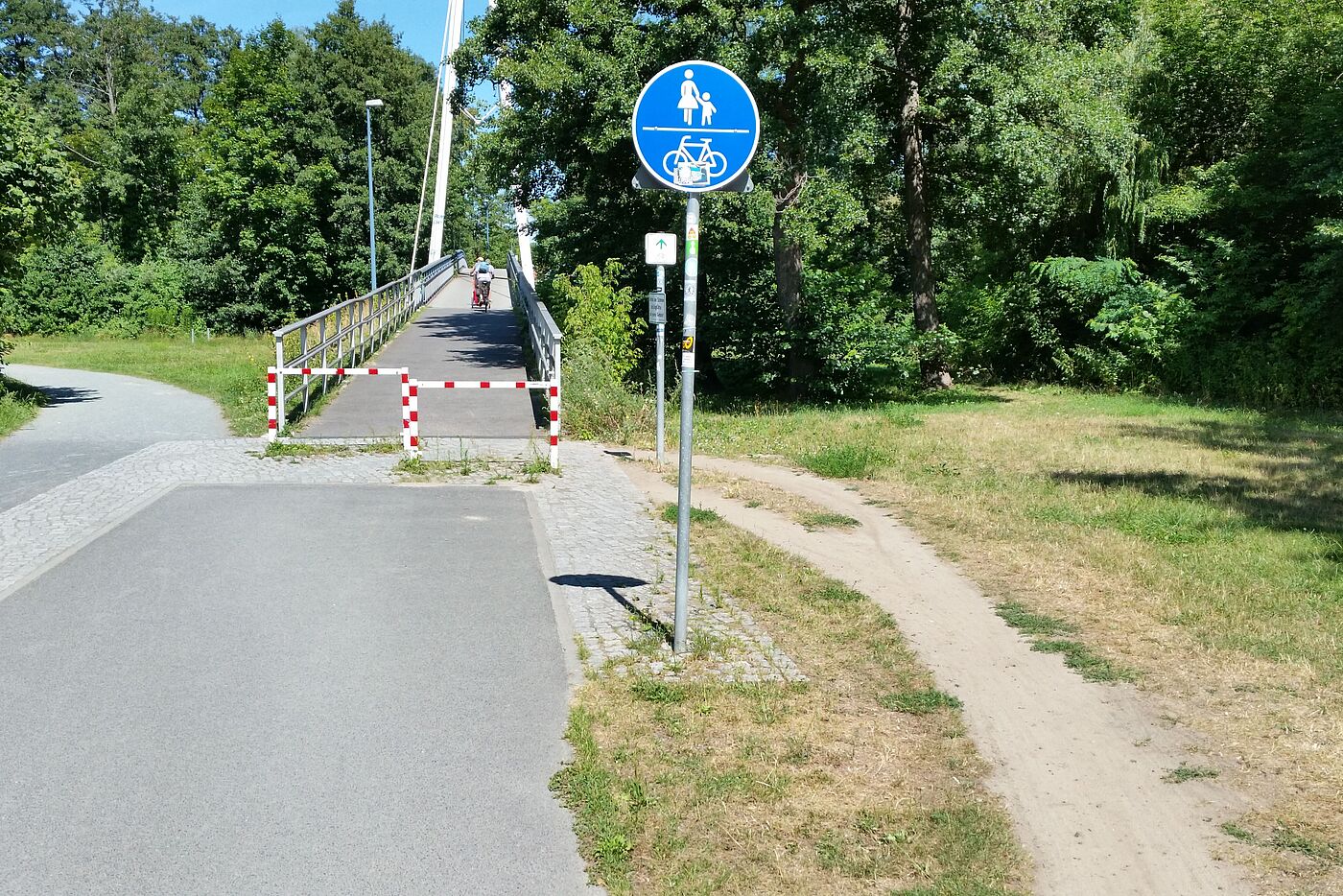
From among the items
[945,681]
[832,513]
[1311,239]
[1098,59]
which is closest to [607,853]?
[945,681]

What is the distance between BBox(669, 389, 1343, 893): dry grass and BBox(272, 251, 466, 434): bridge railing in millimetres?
6129

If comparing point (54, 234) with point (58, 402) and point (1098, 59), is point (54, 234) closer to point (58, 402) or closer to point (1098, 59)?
point (58, 402)

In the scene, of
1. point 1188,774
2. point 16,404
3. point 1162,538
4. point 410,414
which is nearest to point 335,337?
point 16,404

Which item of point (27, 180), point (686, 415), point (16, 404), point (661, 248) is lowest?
point (16, 404)

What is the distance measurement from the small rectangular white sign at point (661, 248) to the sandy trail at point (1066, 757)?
5069 millimetres

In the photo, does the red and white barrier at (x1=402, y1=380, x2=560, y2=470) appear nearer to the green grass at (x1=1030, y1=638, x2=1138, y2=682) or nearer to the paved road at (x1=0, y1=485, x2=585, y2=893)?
the paved road at (x1=0, y1=485, x2=585, y2=893)

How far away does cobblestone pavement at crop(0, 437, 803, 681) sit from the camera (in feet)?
22.8

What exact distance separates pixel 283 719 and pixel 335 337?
16.6 metres

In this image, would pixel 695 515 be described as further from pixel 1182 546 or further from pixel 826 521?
pixel 1182 546

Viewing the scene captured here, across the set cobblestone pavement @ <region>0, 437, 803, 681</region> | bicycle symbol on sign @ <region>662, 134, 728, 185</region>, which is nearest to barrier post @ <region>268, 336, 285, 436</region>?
cobblestone pavement @ <region>0, 437, 803, 681</region>

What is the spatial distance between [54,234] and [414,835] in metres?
17.0

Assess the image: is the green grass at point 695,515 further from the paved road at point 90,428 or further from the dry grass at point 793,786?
the paved road at point 90,428

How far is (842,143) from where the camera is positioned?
789 inches

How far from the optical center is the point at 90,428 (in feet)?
53.7
